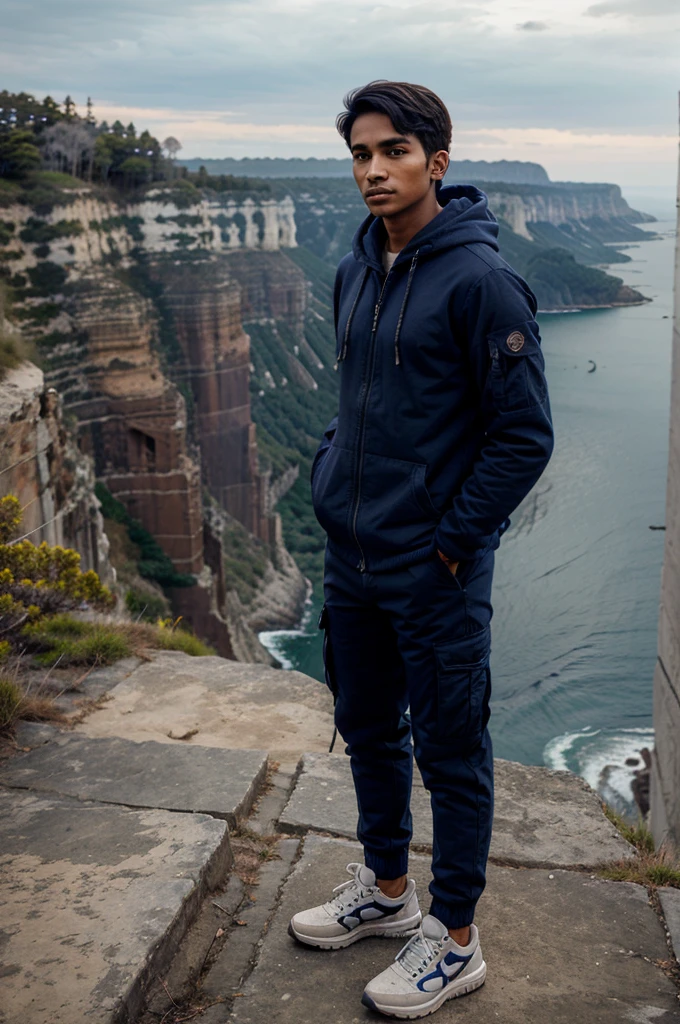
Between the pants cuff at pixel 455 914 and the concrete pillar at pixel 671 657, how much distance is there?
132 inches

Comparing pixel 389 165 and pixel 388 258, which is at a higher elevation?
pixel 389 165

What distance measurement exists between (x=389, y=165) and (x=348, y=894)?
1.31 meters

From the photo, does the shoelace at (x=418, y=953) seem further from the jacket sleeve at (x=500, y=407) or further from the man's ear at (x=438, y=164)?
the man's ear at (x=438, y=164)

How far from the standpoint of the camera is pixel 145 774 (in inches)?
99.0

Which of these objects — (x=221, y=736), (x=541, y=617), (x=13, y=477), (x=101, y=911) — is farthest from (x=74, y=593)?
(x=541, y=617)

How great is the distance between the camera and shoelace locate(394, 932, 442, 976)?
1741mm

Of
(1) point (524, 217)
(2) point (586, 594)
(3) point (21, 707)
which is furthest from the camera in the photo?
(1) point (524, 217)

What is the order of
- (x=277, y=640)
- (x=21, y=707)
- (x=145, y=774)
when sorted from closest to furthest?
(x=145, y=774)
(x=21, y=707)
(x=277, y=640)

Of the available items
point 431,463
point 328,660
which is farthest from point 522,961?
point 431,463

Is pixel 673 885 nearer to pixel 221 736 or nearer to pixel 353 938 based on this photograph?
pixel 353 938

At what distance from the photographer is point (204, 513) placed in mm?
34562

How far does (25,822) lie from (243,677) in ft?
5.30

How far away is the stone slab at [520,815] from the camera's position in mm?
2377

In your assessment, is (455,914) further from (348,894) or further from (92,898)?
(92,898)
